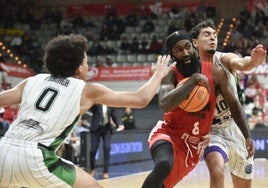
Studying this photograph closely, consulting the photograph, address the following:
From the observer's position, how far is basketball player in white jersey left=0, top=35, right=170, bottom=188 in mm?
3943

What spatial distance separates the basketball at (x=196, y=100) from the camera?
15.9 feet

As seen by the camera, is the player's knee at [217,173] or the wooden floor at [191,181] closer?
the player's knee at [217,173]

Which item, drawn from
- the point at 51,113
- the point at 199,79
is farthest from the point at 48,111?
the point at 199,79

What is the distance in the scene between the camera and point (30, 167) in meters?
3.92

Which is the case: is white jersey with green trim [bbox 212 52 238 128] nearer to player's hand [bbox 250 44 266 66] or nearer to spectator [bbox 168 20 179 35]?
player's hand [bbox 250 44 266 66]

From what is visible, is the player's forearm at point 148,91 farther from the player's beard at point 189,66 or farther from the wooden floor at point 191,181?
the wooden floor at point 191,181

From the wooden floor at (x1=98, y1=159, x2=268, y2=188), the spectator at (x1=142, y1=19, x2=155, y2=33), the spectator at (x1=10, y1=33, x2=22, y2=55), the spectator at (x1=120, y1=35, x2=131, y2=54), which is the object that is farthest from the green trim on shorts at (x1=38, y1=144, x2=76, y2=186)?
the spectator at (x1=142, y1=19, x2=155, y2=33)

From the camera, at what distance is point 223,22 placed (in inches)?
981

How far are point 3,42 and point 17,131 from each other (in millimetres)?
21324

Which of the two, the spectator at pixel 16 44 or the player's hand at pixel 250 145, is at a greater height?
the player's hand at pixel 250 145

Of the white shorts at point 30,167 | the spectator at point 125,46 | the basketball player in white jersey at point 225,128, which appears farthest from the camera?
the spectator at point 125,46

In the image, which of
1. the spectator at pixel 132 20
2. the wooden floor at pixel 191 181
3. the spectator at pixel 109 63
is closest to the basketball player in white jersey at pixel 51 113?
the wooden floor at pixel 191 181

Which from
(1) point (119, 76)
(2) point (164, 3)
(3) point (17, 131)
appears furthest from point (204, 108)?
(2) point (164, 3)

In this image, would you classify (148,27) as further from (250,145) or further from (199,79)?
(199,79)
